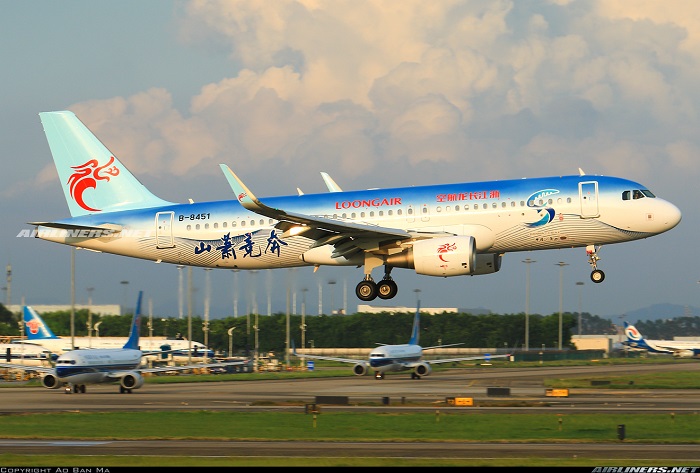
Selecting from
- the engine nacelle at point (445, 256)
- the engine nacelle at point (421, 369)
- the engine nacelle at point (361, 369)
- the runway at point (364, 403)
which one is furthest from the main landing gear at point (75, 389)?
the engine nacelle at point (445, 256)

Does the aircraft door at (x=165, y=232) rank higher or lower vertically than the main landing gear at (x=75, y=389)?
higher

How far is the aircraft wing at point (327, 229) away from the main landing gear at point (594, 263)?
711 cm

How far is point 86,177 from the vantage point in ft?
166

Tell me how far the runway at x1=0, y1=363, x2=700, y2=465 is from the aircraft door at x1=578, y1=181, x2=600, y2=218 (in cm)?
1126

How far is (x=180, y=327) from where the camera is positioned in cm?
15125

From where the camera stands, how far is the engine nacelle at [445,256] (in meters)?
42.7

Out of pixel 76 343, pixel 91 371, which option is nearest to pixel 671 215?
pixel 91 371

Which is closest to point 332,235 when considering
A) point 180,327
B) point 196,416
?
point 196,416

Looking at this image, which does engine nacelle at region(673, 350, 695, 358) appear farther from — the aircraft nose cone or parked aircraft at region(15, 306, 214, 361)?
the aircraft nose cone

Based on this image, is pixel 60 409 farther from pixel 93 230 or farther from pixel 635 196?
pixel 635 196

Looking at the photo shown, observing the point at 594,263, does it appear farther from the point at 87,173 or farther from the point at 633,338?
the point at 633,338

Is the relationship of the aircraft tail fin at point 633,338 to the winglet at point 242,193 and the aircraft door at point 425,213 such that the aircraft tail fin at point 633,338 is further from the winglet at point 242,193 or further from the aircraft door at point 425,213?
the winglet at point 242,193

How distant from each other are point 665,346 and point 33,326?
92.8 meters

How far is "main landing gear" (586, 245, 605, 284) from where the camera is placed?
44594 mm
